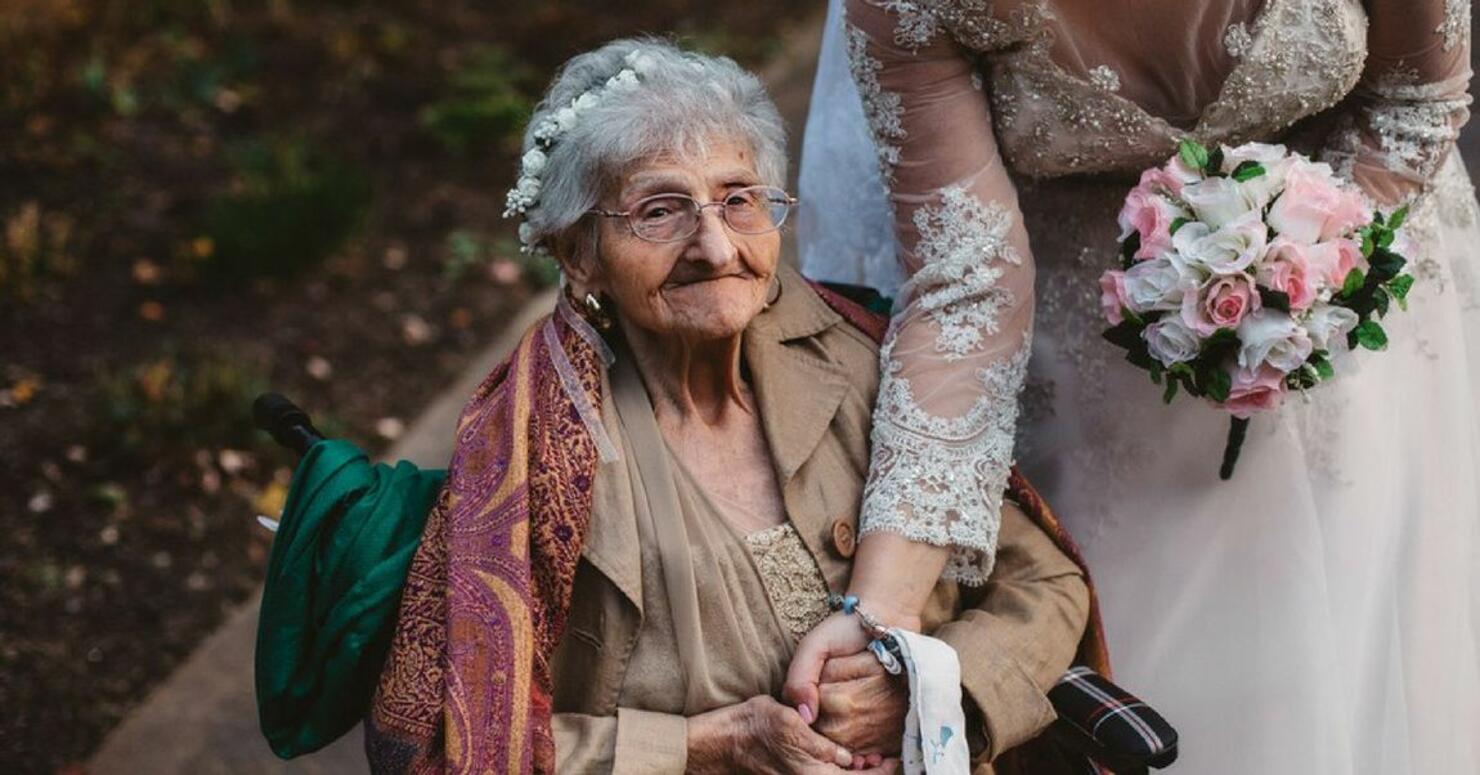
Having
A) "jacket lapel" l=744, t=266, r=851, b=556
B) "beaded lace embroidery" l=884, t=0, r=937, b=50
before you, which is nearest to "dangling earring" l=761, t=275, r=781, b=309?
"jacket lapel" l=744, t=266, r=851, b=556

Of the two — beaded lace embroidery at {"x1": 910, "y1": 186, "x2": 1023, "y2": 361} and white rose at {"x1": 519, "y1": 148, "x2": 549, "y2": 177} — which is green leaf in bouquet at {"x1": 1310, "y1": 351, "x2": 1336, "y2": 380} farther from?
white rose at {"x1": 519, "y1": 148, "x2": 549, "y2": 177}

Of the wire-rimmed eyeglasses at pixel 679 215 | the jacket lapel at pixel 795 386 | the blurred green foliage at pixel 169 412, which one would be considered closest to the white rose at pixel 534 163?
the wire-rimmed eyeglasses at pixel 679 215

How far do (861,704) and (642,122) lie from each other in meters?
0.90

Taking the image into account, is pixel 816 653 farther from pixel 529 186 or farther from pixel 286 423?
pixel 286 423

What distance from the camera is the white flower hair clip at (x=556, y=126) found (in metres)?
2.44

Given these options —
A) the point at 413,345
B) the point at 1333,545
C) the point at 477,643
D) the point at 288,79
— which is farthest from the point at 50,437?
the point at 1333,545

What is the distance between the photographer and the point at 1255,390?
2.29 metres

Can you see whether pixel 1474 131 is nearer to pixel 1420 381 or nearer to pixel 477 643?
pixel 1420 381

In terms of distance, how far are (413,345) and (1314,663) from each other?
327 cm

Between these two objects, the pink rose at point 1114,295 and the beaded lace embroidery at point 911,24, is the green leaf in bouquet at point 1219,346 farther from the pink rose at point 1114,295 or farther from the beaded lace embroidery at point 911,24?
the beaded lace embroidery at point 911,24

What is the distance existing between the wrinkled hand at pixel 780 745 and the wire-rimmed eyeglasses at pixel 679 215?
0.69m

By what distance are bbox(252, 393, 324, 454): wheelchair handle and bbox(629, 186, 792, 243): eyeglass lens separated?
67cm

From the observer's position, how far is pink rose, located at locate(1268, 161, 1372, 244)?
226 centimetres

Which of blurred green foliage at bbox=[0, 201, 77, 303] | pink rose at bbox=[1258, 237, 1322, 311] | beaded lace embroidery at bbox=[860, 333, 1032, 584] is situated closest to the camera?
pink rose at bbox=[1258, 237, 1322, 311]
